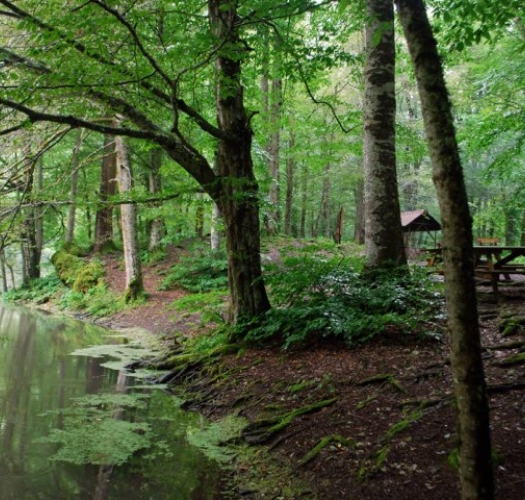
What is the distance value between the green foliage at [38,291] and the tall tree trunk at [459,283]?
64.9 ft

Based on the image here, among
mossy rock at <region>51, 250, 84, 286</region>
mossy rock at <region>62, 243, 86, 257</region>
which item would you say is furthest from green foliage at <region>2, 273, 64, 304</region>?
mossy rock at <region>62, 243, 86, 257</region>

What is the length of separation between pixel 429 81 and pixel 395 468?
2974mm

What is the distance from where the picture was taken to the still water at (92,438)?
4086 mm

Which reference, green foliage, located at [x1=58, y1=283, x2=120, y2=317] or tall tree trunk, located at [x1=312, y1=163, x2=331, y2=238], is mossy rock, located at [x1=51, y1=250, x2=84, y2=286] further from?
tall tree trunk, located at [x1=312, y1=163, x2=331, y2=238]

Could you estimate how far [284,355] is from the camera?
6441mm

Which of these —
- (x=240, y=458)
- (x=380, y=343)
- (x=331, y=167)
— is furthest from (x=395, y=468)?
Answer: (x=331, y=167)

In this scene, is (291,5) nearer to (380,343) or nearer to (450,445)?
(380,343)

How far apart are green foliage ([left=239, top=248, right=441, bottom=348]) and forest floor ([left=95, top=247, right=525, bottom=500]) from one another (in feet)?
0.78

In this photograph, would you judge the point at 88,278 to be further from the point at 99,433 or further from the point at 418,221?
the point at 99,433

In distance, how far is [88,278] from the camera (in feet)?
58.2

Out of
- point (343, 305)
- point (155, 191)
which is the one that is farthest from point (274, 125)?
point (155, 191)

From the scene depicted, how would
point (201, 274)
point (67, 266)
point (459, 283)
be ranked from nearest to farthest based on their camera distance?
point (459, 283), point (201, 274), point (67, 266)

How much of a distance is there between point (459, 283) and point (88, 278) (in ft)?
56.4

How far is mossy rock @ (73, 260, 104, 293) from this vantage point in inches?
695
